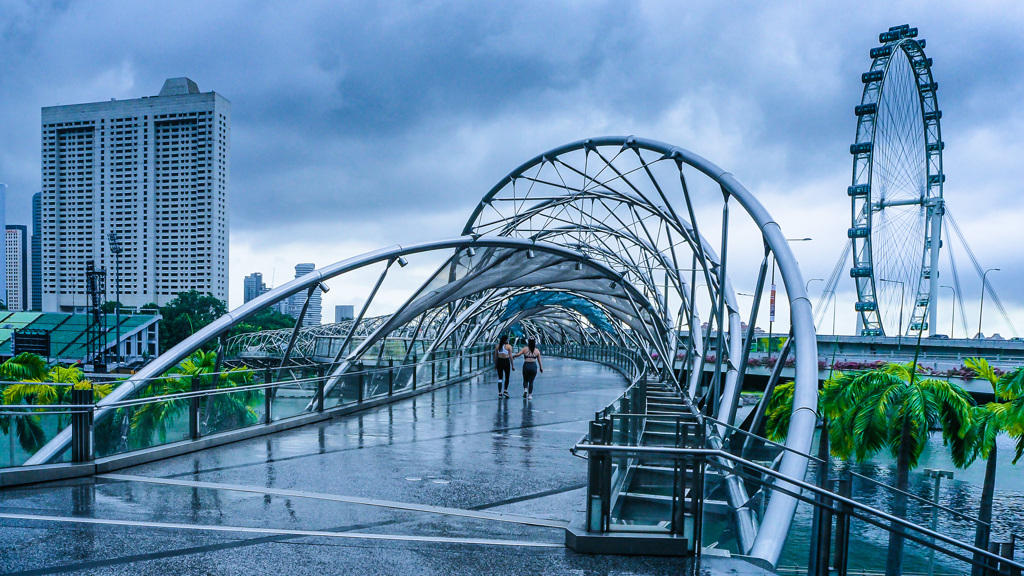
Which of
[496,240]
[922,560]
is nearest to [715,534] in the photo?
[922,560]

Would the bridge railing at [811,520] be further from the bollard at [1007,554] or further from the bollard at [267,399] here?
the bollard at [267,399]

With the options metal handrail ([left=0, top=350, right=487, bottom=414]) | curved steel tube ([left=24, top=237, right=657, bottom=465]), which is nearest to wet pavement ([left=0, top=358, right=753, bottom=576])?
curved steel tube ([left=24, top=237, right=657, bottom=465])

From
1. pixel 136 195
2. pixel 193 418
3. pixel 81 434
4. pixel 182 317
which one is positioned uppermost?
pixel 136 195

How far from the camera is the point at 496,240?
26.6 metres

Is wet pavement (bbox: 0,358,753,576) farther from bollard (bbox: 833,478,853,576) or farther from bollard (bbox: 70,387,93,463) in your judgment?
bollard (bbox: 833,478,853,576)

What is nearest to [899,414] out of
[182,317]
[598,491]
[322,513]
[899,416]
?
[899,416]

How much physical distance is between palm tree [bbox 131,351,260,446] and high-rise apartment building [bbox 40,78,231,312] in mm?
133660

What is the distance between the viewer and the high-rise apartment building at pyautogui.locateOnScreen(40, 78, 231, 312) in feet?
443

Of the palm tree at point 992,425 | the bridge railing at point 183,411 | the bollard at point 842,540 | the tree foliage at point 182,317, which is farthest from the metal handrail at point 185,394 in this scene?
the tree foliage at point 182,317

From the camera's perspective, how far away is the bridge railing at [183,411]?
30.6 feet

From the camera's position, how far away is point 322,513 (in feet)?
26.3

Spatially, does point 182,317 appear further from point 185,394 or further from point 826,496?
point 826,496

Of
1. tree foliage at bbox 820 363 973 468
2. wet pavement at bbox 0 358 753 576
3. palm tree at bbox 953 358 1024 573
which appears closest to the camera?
wet pavement at bbox 0 358 753 576

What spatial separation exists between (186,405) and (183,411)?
0.10m
